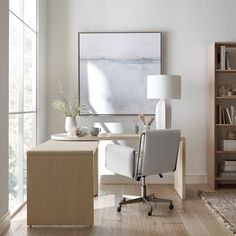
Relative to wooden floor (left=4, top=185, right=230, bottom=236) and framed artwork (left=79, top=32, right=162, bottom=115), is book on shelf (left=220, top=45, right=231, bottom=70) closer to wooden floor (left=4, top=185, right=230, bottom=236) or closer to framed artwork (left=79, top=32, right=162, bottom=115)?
framed artwork (left=79, top=32, right=162, bottom=115)

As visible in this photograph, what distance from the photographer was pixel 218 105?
5.45 meters

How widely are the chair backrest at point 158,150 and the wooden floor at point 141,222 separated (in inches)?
17.2

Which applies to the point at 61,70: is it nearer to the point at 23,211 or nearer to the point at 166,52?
the point at 166,52

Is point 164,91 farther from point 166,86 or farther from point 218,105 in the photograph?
point 218,105

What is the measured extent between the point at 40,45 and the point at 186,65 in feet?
6.39

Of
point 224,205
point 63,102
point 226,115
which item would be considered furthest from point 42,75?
point 224,205

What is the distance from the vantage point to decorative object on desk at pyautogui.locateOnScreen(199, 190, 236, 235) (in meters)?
3.80

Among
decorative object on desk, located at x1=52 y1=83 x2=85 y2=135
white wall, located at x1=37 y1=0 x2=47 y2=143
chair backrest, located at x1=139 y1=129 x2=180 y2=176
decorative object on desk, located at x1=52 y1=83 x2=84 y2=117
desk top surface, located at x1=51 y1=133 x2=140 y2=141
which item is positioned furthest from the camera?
decorative object on desk, located at x1=52 y1=83 x2=84 y2=117

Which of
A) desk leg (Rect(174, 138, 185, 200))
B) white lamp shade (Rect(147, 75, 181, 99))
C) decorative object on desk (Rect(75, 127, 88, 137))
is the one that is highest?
white lamp shade (Rect(147, 75, 181, 99))

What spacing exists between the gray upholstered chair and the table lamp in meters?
0.77

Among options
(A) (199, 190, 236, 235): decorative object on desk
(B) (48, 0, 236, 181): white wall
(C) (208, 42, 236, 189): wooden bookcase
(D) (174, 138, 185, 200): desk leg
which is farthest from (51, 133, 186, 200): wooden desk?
(B) (48, 0, 236, 181): white wall
